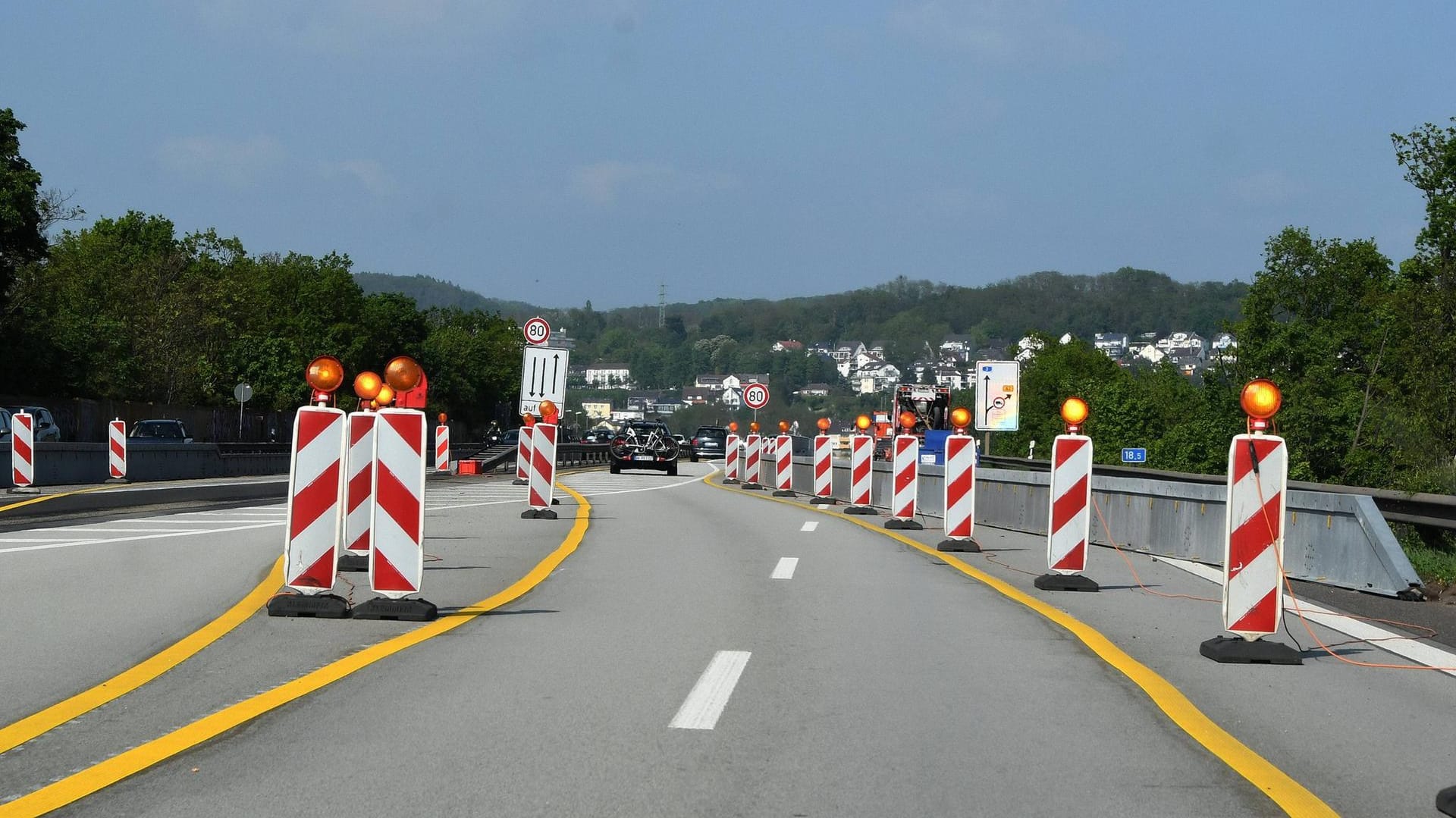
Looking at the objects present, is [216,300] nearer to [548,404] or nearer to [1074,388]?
[548,404]

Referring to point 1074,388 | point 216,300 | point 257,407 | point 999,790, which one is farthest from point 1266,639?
point 1074,388

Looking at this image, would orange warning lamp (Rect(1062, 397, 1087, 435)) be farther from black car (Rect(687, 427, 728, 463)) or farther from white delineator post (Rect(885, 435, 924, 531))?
black car (Rect(687, 427, 728, 463))

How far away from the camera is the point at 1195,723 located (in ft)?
21.6

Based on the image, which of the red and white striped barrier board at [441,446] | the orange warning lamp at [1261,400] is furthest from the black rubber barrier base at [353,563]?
the red and white striped barrier board at [441,446]

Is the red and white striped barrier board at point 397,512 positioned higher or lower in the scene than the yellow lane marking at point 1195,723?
higher

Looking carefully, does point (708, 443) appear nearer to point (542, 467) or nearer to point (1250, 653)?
point (542, 467)

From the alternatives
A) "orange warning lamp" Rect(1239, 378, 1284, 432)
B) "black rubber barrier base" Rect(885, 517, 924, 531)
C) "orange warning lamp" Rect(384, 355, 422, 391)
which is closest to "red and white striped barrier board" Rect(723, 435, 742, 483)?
"black rubber barrier base" Rect(885, 517, 924, 531)

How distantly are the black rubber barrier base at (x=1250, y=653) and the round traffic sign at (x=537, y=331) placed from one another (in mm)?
22477

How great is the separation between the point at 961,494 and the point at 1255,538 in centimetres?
782

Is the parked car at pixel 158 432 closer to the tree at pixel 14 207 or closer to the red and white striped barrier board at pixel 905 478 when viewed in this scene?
the tree at pixel 14 207

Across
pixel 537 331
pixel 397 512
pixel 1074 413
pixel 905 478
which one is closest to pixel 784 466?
pixel 537 331

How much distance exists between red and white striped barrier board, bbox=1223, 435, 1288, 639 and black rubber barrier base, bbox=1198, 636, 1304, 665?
0.10 m

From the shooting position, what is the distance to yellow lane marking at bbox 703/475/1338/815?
5.26 m

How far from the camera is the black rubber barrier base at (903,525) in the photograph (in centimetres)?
2019
